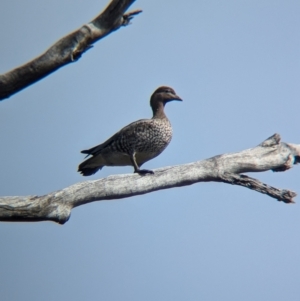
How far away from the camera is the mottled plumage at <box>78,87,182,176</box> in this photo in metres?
9.25

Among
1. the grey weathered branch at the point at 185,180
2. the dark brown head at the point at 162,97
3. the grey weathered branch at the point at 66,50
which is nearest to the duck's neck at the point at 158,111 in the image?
the dark brown head at the point at 162,97

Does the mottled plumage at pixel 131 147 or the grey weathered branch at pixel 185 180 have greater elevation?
the mottled plumage at pixel 131 147

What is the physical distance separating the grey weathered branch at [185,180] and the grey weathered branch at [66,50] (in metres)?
1.57

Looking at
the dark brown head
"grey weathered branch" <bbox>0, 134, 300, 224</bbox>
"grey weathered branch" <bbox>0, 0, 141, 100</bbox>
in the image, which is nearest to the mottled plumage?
the dark brown head

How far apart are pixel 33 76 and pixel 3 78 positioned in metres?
0.19

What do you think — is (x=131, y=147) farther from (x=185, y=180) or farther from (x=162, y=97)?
(x=185, y=180)

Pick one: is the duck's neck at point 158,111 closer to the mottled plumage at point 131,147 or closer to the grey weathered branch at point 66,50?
the mottled plumage at point 131,147

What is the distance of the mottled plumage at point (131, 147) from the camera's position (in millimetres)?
9250

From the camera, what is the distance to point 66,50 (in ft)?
15.3

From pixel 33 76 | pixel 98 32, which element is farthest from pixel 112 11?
pixel 33 76

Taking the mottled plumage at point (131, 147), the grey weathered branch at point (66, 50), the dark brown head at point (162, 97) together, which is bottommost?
the grey weathered branch at point (66, 50)

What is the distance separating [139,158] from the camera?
936 centimetres

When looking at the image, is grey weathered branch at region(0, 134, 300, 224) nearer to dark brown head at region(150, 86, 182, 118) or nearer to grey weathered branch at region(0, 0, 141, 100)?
grey weathered branch at region(0, 0, 141, 100)

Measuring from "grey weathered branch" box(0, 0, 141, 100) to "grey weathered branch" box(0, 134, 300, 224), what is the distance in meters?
1.57
